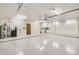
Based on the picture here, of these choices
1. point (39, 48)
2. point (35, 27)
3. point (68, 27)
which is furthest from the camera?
point (35, 27)

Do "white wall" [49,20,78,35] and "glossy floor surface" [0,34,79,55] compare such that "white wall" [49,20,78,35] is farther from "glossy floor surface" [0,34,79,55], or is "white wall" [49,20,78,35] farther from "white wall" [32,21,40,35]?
"glossy floor surface" [0,34,79,55]

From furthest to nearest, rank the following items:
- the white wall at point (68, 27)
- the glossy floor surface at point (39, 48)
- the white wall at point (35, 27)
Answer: the white wall at point (35, 27), the white wall at point (68, 27), the glossy floor surface at point (39, 48)

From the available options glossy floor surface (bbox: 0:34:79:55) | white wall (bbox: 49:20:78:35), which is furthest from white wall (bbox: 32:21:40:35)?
glossy floor surface (bbox: 0:34:79:55)

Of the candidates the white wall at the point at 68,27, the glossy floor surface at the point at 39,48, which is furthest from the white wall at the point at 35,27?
the glossy floor surface at the point at 39,48

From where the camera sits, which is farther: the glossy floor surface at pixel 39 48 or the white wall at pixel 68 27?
the white wall at pixel 68 27

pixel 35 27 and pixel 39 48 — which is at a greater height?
pixel 35 27

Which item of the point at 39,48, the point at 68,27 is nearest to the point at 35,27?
the point at 68,27

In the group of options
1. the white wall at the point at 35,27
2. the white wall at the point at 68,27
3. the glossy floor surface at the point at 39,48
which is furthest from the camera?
the white wall at the point at 35,27

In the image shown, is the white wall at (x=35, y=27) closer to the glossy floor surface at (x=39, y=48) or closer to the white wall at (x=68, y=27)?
the white wall at (x=68, y=27)

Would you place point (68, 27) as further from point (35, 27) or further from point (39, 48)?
point (39, 48)
